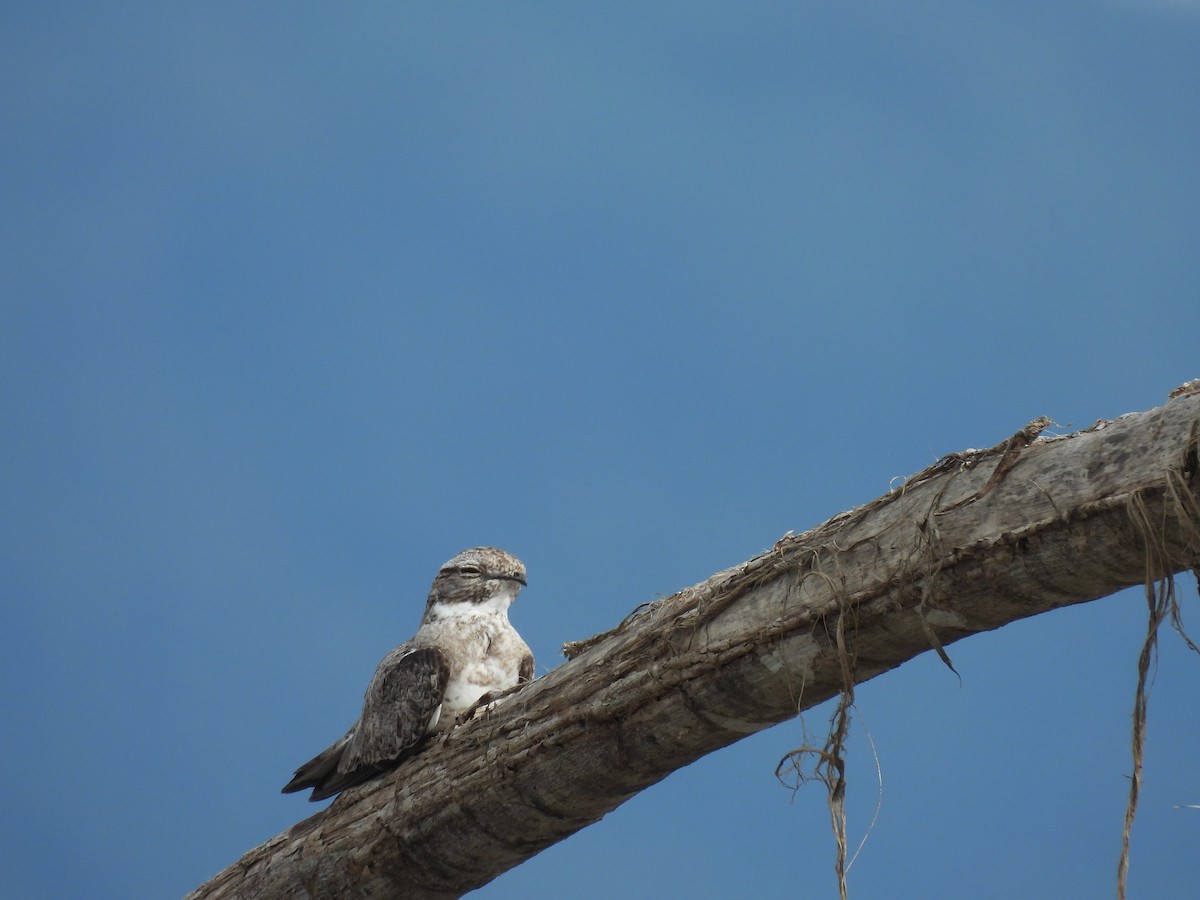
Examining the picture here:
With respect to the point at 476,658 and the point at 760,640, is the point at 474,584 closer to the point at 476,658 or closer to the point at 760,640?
the point at 476,658

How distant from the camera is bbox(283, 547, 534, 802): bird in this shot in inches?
191

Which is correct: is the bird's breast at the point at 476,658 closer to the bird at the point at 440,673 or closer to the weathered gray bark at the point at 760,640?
the bird at the point at 440,673

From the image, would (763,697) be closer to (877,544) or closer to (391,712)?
(877,544)

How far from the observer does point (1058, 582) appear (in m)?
3.27

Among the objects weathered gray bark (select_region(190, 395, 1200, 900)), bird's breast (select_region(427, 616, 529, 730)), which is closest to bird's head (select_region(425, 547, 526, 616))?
bird's breast (select_region(427, 616, 529, 730))

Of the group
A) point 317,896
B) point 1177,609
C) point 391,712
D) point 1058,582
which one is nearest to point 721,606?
point 1058,582

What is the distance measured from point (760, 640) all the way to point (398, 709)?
1671mm

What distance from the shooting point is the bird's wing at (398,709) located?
4809mm

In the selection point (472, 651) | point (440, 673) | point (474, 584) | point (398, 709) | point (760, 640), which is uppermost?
point (474, 584)

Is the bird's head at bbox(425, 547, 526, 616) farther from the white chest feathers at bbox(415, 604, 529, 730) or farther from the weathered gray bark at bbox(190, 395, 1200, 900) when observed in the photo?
the weathered gray bark at bbox(190, 395, 1200, 900)

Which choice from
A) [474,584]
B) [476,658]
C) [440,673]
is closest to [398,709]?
[440,673]

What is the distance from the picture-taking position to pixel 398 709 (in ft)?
15.9

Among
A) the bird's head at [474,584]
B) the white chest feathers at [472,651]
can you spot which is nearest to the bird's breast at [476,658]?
the white chest feathers at [472,651]

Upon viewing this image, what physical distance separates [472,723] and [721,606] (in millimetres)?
1154
